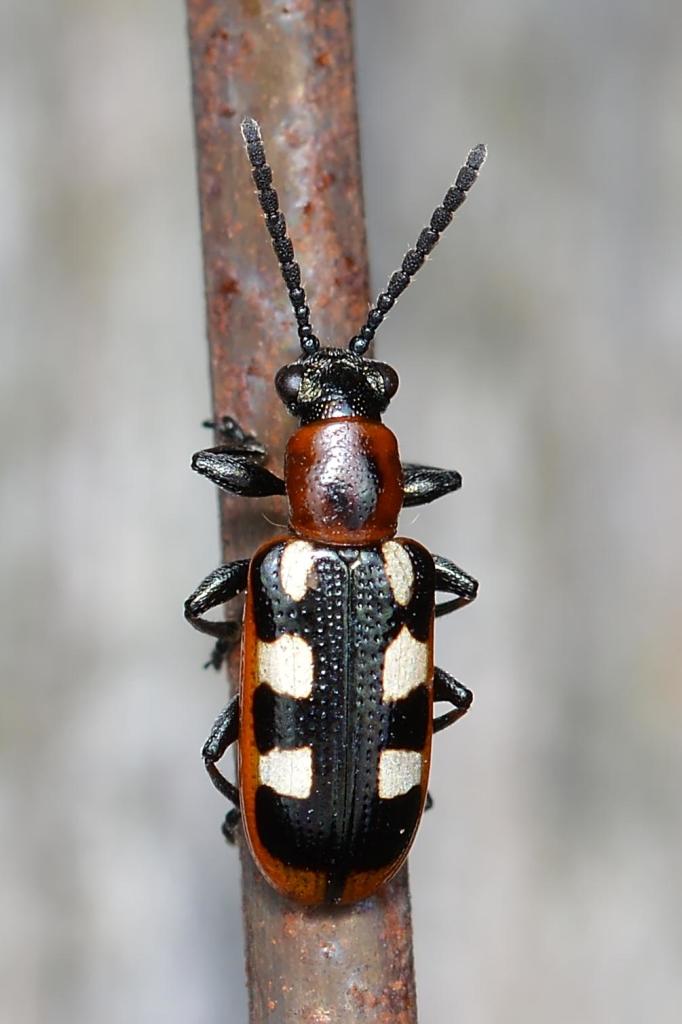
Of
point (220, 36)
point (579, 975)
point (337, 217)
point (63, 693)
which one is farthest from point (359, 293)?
point (579, 975)

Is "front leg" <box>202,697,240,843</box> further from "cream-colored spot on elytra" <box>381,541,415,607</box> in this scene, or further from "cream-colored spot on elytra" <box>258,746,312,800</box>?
"cream-colored spot on elytra" <box>381,541,415,607</box>

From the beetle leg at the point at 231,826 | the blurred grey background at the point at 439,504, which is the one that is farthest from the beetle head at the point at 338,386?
the blurred grey background at the point at 439,504

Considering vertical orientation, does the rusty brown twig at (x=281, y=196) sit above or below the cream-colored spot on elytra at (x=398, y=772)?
above

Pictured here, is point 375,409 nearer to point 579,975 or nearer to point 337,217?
point 337,217

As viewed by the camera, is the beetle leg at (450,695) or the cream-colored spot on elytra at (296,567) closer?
the cream-colored spot on elytra at (296,567)

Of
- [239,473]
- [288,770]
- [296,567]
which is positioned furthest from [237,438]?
[288,770]

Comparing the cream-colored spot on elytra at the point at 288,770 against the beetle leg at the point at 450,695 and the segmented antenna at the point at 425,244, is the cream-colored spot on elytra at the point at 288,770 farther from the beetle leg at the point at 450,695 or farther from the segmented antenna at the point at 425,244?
the segmented antenna at the point at 425,244
